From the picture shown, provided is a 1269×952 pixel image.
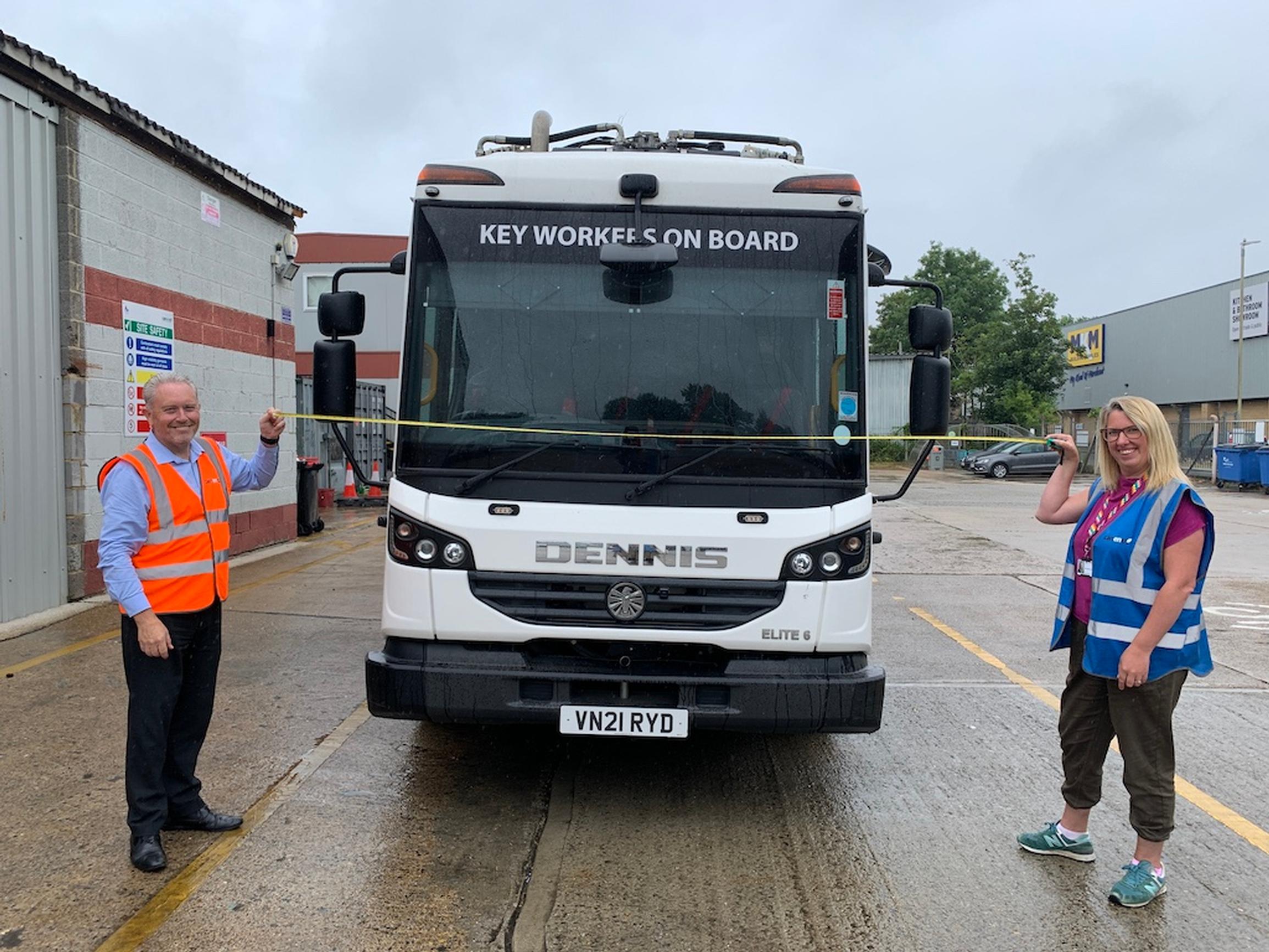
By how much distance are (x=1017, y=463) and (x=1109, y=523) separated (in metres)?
33.5

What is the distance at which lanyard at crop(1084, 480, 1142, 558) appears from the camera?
12.6 ft

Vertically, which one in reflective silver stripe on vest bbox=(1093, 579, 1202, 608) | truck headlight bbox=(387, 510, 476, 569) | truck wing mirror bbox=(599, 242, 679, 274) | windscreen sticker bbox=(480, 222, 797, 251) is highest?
windscreen sticker bbox=(480, 222, 797, 251)

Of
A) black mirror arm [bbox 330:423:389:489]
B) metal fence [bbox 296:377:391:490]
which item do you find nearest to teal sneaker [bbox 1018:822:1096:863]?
black mirror arm [bbox 330:423:389:489]

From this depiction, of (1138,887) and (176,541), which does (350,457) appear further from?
(1138,887)

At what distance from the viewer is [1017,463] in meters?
35.4

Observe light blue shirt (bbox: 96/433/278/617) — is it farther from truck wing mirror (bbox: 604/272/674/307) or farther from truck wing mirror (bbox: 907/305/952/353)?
truck wing mirror (bbox: 907/305/952/353)

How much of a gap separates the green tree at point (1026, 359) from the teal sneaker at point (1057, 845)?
41.1 metres

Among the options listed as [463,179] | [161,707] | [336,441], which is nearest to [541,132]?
[463,179]

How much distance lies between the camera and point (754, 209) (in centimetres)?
460

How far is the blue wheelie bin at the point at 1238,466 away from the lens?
2816 cm

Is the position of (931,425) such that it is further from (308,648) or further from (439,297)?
(308,648)

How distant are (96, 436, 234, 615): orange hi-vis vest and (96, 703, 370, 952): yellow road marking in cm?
96

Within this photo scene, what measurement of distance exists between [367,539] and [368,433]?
242 inches

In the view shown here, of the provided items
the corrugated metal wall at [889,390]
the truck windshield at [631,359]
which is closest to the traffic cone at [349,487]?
the truck windshield at [631,359]
